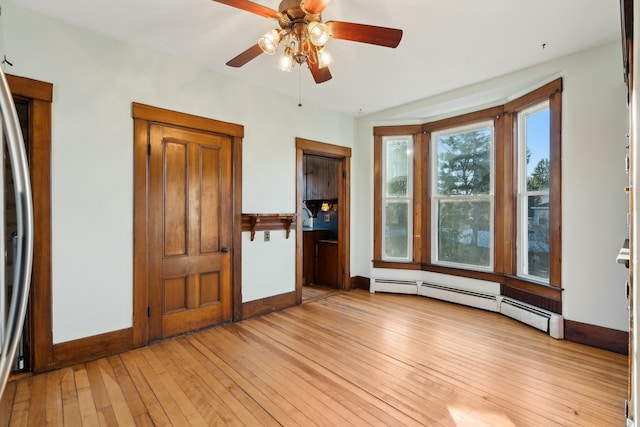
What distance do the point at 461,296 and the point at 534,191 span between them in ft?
5.34

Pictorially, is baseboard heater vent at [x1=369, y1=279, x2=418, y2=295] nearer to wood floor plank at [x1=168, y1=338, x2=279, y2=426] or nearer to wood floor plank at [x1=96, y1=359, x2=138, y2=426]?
wood floor plank at [x1=168, y1=338, x2=279, y2=426]

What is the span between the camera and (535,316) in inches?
133

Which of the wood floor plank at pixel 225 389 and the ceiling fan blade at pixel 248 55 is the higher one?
the ceiling fan blade at pixel 248 55

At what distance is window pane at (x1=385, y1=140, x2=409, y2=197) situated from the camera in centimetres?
493

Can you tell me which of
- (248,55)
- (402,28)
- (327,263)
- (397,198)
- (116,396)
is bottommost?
(116,396)

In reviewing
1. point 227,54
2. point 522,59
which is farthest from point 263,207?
point 522,59

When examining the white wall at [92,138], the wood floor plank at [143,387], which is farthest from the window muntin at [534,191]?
the wood floor plank at [143,387]

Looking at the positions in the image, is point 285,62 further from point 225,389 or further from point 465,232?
point 465,232

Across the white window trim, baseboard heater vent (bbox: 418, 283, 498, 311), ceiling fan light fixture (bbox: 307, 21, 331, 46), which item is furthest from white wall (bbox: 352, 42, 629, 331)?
ceiling fan light fixture (bbox: 307, 21, 331, 46)

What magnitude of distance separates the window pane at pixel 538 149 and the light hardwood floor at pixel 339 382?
167cm

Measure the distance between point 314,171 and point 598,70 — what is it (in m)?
4.21

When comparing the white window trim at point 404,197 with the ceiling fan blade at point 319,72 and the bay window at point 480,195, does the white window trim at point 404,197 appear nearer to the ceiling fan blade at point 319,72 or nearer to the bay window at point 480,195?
the bay window at point 480,195

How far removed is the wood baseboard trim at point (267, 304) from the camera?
3742 mm

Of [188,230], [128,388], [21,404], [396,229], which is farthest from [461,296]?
[21,404]
